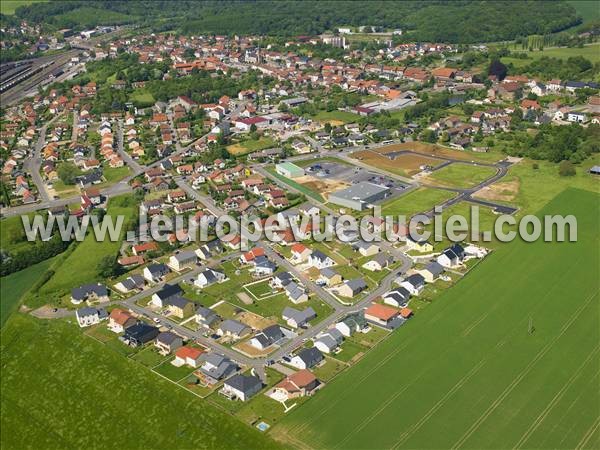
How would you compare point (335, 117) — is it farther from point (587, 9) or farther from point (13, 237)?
point (587, 9)

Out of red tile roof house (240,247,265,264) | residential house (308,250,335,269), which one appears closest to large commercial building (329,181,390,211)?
residential house (308,250,335,269)

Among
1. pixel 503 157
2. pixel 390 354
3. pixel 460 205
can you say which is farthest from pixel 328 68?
pixel 390 354

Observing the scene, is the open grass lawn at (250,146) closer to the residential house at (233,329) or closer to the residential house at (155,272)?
the residential house at (155,272)

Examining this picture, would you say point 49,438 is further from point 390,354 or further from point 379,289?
point 379,289

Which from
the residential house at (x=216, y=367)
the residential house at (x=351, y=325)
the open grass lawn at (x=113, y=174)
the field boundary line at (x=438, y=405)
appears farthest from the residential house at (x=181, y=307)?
the open grass lawn at (x=113, y=174)

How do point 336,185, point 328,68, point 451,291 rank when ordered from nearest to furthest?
point 451,291 < point 336,185 < point 328,68

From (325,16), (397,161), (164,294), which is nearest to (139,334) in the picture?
(164,294)
